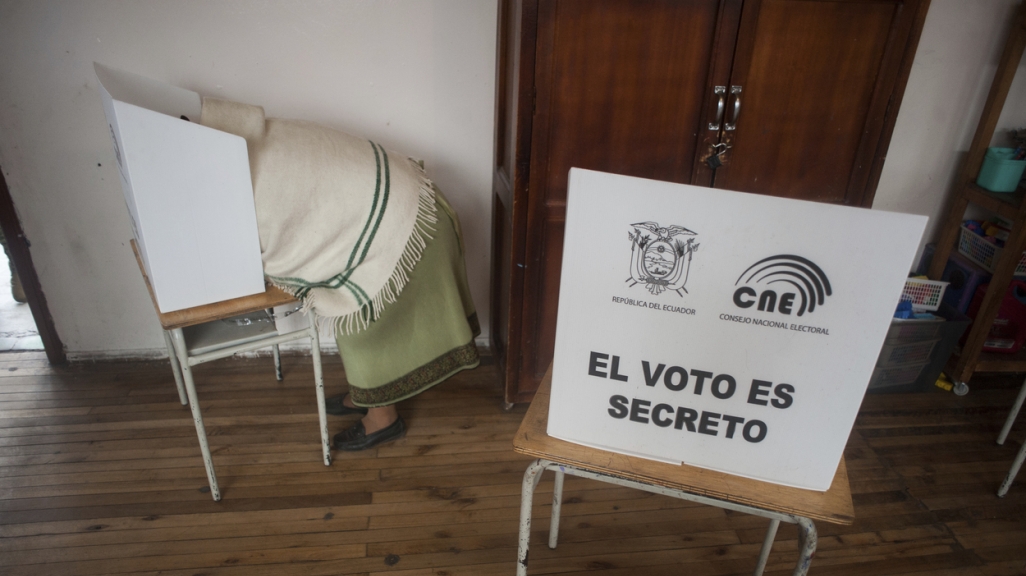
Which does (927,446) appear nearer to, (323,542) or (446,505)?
(446,505)

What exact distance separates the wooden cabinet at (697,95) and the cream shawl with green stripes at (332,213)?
0.34 meters

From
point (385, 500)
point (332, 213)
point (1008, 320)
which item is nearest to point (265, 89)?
point (332, 213)

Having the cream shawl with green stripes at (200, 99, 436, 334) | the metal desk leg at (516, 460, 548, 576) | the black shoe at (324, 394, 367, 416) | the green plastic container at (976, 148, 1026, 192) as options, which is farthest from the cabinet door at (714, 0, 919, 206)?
the black shoe at (324, 394, 367, 416)

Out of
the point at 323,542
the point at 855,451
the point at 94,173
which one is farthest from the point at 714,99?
the point at 94,173

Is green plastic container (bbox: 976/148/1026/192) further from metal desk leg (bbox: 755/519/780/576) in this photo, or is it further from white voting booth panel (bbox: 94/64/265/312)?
white voting booth panel (bbox: 94/64/265/312)

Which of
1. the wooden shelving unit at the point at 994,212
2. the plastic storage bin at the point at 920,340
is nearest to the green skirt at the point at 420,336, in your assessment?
the plastic storage bin at the point at 920,340

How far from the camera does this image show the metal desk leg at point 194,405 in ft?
5.06

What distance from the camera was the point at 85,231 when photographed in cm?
217

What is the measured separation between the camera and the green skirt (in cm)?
179

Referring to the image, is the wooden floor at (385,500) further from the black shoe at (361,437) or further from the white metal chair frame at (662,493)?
the white metal chair frame at (662,493)

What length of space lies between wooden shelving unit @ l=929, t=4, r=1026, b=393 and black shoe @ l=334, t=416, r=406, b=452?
6.94 feet

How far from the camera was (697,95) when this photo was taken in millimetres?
1717

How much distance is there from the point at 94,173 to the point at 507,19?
1.45 meters

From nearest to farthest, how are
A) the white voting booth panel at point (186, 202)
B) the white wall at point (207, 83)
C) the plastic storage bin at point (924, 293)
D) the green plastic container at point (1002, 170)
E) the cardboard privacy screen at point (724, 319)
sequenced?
the cardboard privacy screen at point (724, 319) < the white voting booth panel at point (186, 202) < the white wall at point (207, 83) < the green plastic container at point (1002, 170) < the plastic storage bin at point (924, 293)
